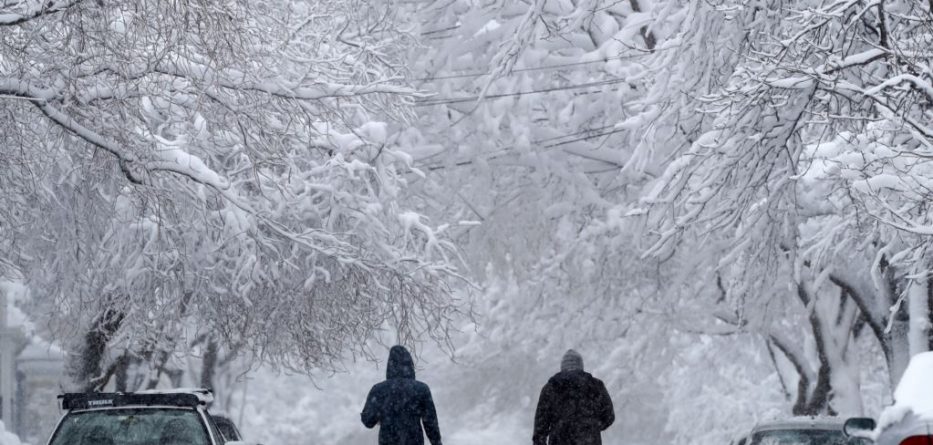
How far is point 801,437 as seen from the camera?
12.0m

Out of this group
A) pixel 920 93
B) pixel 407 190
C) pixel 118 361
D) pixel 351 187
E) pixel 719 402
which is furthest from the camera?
pixel 719 402

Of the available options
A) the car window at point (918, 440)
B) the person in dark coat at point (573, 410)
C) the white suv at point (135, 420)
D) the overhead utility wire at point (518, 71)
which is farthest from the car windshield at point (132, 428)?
Result: the overhead utility wire at point (518, 71)

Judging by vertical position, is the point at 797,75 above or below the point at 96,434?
above

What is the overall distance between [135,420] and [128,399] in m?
0.16

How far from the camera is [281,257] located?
544 inches

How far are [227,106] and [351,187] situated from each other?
5.06 metres

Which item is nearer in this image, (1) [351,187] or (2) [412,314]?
(2) [412,314]

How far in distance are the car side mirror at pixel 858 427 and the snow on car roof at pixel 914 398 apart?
0.67 meters

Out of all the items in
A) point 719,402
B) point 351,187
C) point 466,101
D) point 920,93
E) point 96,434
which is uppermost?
point 719,402

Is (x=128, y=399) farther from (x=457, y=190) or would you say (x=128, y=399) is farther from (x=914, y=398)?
(x=457, y=190)

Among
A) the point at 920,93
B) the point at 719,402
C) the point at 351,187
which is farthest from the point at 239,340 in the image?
the point at 719,402

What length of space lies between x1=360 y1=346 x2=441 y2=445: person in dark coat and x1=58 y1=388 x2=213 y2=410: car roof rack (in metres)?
1.62

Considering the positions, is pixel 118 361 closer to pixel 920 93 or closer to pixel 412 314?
pixel 412 314

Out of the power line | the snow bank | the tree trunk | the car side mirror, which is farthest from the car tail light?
the power line
